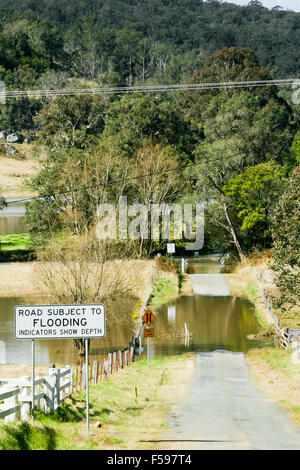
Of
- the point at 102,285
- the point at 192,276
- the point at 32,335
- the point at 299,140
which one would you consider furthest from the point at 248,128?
the point at 32,335

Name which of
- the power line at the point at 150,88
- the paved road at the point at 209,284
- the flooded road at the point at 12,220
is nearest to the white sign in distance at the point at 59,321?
the power line at the point at 150,88

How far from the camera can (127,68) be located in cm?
18450

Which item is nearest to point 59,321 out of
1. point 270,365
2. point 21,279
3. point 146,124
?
point 270,365

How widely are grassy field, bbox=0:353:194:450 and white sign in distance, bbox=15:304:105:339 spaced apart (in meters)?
1.85

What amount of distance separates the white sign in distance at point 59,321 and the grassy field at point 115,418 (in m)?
1.85

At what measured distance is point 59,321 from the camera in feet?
50.2

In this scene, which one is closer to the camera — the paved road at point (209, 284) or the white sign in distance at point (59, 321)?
the white sign in distance at point (59, 321)

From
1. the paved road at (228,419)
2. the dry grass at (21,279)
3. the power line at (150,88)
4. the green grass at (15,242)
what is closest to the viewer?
the paved road at (228,419)

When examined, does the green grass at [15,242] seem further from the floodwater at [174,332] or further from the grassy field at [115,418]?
the grassy field at [115,418]

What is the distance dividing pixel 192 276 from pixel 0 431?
155 ft

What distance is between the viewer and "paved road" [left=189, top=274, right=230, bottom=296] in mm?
54344

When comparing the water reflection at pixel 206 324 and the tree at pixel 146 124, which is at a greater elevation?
the tree at pixel 146 124

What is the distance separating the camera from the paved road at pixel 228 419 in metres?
15.6

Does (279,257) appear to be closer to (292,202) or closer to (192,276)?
(292,202)
